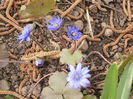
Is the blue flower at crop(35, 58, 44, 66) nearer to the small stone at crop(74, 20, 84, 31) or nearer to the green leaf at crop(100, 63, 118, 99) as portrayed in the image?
the small stone at crop(74, 20, 84, 31)

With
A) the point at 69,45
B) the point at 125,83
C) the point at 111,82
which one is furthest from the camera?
the point at 69,45

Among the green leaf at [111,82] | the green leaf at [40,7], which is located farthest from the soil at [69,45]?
the green leaf at [111,82]

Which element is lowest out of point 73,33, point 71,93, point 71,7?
point 71,93

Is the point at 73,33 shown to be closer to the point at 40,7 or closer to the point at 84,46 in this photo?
the point at 84,46

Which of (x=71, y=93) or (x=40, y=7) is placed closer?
(x=71, y=93)

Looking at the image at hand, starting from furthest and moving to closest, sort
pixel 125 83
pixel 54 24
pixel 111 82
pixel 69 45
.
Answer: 1. pixel 69 45
2. pixel 54 24
3. pixel 125 83
4. pixel 111 82

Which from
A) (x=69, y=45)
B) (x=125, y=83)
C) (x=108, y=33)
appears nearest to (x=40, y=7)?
(x=69, y=45)
